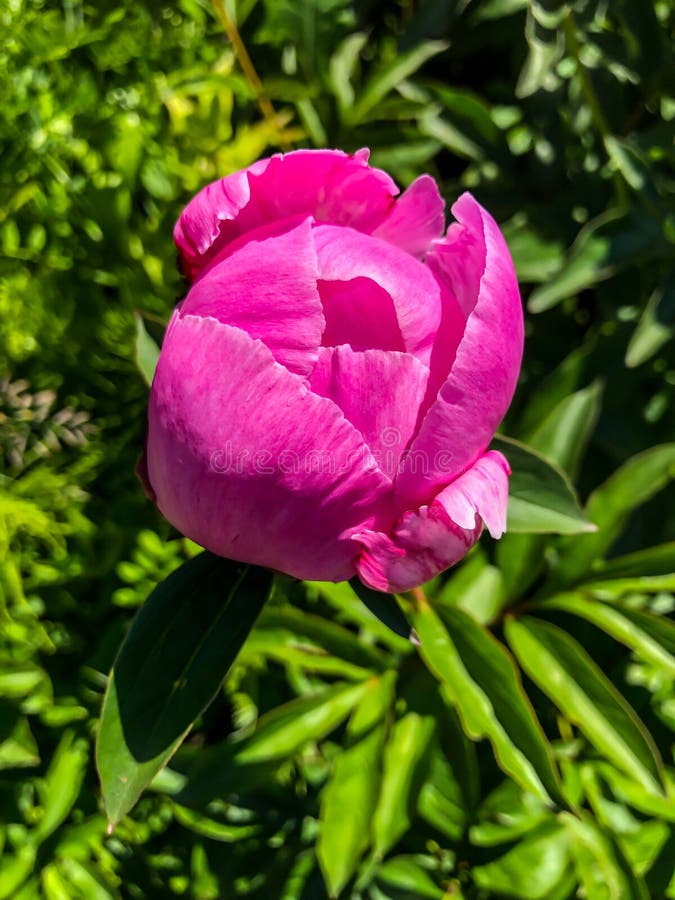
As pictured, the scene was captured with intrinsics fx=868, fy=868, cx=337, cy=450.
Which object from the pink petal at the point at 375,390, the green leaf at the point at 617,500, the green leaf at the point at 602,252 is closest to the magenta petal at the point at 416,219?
the pink petal at the point at 375,390

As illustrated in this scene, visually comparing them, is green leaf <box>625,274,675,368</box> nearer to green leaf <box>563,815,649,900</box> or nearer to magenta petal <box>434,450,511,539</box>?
magenta petal <box>434,450,511,539</box>

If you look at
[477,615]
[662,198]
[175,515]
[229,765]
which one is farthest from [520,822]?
[662,198]

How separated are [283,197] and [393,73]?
487 mm

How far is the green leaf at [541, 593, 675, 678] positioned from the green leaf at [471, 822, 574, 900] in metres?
0.22

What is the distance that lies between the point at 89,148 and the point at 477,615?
2.38ft

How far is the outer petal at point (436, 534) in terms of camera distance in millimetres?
569

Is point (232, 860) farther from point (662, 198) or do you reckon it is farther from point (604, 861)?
point (662, 198)

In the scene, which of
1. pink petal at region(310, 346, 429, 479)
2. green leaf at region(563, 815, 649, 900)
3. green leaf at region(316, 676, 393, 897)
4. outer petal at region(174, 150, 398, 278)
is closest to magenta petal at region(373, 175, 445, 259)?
outer petal at region(174, 150, 398, 278)

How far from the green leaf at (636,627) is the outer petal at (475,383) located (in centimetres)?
32

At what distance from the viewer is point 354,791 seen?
86 cm

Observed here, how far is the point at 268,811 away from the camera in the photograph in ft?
3.32

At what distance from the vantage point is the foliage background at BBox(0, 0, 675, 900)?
0.88m

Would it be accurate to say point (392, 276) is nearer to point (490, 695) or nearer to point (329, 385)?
point (329, 385)

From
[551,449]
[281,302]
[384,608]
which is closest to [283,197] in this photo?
[281,302]
